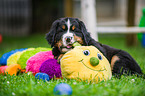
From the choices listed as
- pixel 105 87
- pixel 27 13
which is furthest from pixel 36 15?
pixel 105 87

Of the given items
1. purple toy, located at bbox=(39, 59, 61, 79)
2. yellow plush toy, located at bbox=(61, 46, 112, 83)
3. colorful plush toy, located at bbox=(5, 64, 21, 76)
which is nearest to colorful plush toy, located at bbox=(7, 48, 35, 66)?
colorful plush toy, located at bbox=(5, 64, 21, 76)

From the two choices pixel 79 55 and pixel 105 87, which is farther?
pixel 79 55

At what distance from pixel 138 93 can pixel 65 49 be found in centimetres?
112

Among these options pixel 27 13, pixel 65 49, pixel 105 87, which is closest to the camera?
pixel 105 87

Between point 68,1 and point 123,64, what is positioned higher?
point 68,1

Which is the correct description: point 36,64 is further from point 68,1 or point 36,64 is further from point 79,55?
point 68,1

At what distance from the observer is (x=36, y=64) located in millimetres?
2938

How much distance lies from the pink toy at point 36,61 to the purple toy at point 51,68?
0.19 m

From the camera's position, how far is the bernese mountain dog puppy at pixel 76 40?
100 inches

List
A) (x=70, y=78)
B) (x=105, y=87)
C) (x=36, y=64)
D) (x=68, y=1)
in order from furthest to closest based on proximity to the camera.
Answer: (x=68, y=1), (x=36, y=64), (x=70, y=78), (x=105, y=87)

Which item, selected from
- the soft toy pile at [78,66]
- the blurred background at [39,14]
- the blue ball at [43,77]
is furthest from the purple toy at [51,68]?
A: the blurred background at [39,14]

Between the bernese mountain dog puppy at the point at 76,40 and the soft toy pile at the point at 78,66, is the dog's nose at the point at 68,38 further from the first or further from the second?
the soft toy pile at the point at 78,66

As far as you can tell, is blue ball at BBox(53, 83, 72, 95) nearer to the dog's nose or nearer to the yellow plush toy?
the yellow plush toy

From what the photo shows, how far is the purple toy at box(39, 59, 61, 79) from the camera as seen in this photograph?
2.65 metres
